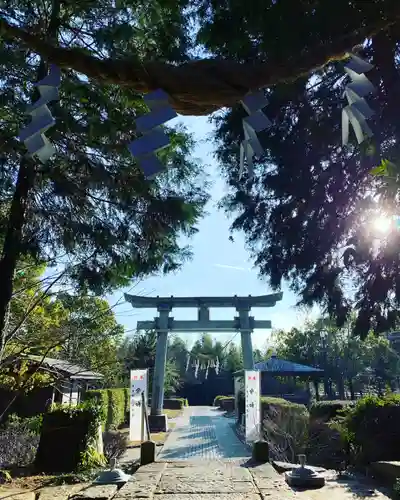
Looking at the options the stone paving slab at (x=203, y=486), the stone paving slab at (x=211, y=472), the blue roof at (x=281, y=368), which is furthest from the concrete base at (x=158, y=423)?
the stone paving slab at (x=203, y=486)

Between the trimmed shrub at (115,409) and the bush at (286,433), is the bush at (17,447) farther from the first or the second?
the bush at (286,433)

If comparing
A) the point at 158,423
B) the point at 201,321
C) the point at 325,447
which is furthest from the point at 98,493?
the point at 201,321

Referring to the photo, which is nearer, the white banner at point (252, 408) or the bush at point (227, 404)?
the white banner at point (252, 408)

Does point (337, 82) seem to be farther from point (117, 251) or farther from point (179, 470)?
point (179, 470)

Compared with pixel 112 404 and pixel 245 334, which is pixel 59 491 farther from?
pixel 245 334

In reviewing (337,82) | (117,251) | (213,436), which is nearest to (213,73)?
(117,251)

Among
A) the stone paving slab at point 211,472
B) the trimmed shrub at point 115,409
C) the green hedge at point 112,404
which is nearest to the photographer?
the stone paving slab at point 211,472

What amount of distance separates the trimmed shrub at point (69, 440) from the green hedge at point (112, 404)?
3.57 meters

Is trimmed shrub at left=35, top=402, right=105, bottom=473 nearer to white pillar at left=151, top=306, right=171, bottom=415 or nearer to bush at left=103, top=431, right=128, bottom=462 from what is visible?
bush at left=103, top=431, right=128, bottom=462

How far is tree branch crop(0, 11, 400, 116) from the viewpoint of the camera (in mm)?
1078

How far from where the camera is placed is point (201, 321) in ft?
50.2

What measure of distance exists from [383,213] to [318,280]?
1.48 metres

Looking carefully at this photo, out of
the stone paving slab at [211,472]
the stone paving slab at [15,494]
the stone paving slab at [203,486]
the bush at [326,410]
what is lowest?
the stone paving slab at [15,494]

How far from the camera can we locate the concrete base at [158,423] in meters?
12.9
